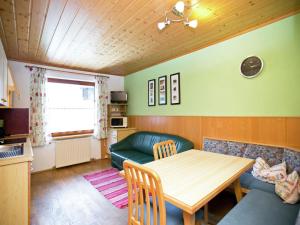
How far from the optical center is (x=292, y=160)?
185 cm

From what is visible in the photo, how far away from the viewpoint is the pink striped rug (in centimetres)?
245

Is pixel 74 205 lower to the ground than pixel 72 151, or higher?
lower

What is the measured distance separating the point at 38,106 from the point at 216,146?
3.92 metres

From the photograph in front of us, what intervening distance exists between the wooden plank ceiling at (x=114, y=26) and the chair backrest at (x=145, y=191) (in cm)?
171

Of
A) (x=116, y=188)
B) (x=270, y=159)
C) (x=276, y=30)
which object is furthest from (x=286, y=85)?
(x=116, y=188)

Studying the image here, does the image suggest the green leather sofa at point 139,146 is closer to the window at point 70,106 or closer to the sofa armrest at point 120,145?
the sofa armrest at point 120,145

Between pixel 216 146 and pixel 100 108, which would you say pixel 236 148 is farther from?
pixel 100 108

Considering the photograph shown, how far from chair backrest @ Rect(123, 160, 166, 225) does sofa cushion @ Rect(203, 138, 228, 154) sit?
5.80 ft

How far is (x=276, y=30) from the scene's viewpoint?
2119 millimetres

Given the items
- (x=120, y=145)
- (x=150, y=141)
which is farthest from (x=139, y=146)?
(x=120, y=145)

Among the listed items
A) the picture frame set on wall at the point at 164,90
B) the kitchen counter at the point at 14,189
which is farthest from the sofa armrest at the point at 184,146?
the kitchen counter at the point at 14,189

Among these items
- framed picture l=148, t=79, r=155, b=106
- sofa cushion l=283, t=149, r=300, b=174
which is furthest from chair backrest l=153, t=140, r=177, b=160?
framed picture l=148, t=79, r=155, b=106

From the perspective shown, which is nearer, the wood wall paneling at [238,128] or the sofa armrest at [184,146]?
the wood wall paneling at [238,128]

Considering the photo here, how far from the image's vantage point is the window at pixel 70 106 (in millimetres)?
3933
